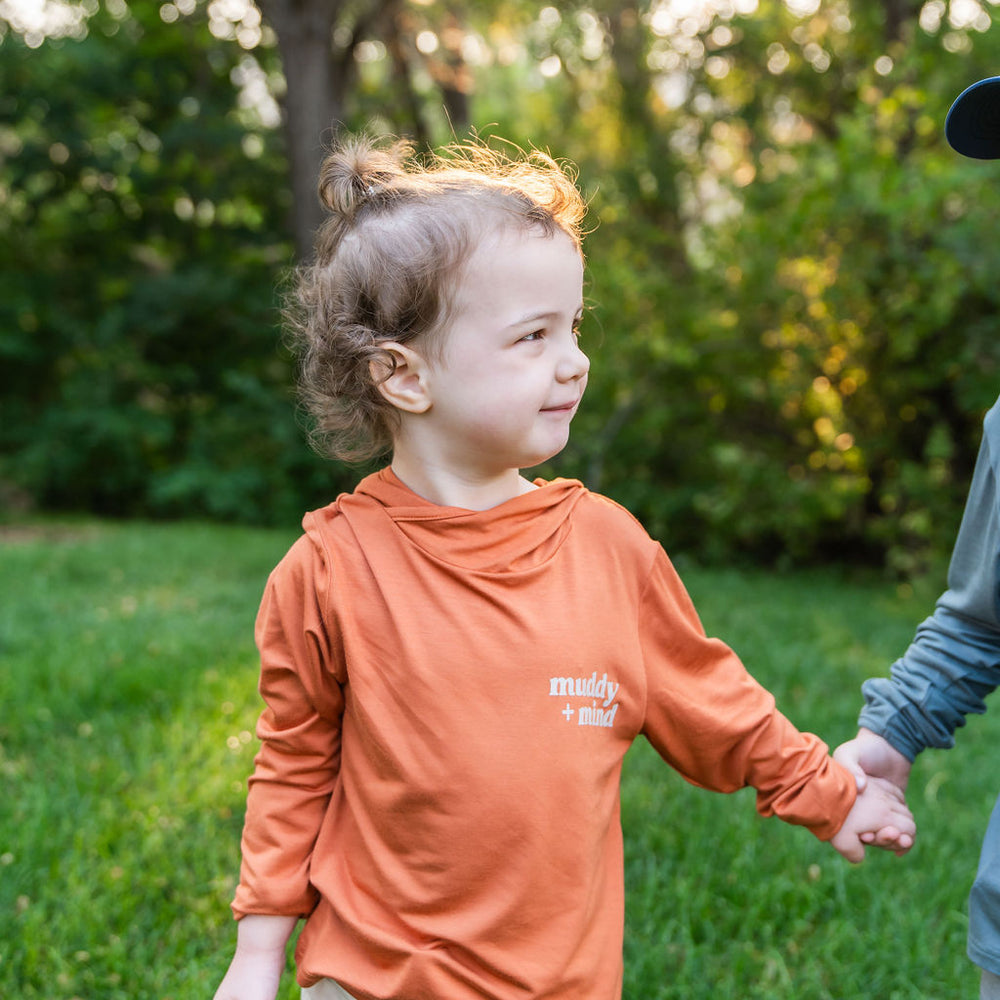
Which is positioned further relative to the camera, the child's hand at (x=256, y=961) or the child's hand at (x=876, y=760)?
the child's hand at (x=876, y=760)

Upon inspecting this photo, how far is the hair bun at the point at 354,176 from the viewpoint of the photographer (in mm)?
1591

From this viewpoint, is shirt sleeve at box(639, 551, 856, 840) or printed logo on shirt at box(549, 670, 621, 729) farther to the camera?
shirt sleeve at box(639, 551, 856, 840)

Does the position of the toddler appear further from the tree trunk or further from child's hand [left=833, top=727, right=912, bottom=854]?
the tree trunk

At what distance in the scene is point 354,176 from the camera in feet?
5.30

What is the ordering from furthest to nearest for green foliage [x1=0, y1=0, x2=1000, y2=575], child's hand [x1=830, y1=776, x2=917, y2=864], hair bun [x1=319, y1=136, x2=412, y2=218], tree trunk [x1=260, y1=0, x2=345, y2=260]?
1. tree trunk [x1=260, y1=0, x2=345, y2=260]
2. green foliage [x1=0, y1=0, x2=1000, y2=575]
3. child's hand [x1=830, y1=776, x2=917, y2=864]
4. hair bun [x1=319, y1=136, x2=412, y2=218]

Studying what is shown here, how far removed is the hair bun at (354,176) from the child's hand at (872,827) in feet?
4.13

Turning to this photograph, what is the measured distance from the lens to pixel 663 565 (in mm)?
1585

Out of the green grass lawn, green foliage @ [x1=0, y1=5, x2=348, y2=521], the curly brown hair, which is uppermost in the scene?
green foliage @ [x1=0, y1=5, x2=348, y2=521]

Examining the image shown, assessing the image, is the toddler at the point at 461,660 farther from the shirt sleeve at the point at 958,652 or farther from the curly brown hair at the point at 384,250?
the shirt sleeve at the point at 958,652

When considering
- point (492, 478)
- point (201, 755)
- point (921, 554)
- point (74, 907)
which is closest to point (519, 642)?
point (492, 478)

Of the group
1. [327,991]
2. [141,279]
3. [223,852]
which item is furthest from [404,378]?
[141,279]

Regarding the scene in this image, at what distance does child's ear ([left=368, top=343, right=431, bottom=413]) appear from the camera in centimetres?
149

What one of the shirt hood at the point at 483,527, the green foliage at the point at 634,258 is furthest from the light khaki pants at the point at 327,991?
the green foliage at the point at 634,258

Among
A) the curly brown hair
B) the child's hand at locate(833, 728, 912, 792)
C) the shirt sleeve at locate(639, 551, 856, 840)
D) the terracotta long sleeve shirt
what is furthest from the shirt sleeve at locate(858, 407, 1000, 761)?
the curly brown hair
